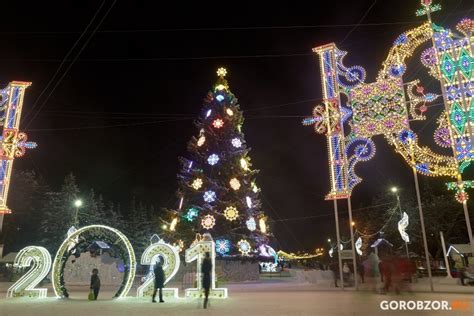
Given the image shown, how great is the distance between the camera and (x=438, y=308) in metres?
10.5

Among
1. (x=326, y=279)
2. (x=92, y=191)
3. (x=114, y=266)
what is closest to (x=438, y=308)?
(x=326, y=279)

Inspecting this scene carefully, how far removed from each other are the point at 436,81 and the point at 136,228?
40.5m

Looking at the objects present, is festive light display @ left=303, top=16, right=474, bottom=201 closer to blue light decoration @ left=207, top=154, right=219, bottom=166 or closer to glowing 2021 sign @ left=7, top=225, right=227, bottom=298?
glowing 2021 sign @ left=7, top=225, right=227, bottom=298

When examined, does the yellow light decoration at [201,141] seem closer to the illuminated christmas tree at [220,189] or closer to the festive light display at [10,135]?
the illuminated christmas tree at [220,189]

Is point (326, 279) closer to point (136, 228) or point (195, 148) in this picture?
point (195, 148)

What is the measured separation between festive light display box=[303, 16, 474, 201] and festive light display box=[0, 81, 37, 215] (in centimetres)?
1484

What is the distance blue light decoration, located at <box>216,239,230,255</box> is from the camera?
23875 mm

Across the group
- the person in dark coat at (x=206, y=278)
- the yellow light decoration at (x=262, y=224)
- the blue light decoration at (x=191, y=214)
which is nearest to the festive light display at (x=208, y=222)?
the blue light decoration at (x=191, y=214)

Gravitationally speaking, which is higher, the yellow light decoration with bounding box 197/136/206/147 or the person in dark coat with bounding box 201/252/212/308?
the yellow light decoration with bounding box 197/136/206/147

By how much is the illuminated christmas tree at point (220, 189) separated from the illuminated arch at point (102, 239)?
8.96m

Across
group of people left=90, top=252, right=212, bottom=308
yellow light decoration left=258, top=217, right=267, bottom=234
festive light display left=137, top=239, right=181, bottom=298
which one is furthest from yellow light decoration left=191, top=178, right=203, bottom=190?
group of people left=90, top=252, right=212, bottom=308

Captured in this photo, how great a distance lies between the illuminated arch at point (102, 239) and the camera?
15156 millimetres

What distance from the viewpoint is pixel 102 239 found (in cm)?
1545

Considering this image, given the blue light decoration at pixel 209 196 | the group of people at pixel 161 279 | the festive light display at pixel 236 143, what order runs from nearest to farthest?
1. the group of people at pixel 161 279
2. the blue light decoration at pixel 209 196
3. the festive light display at pixel 236 143
